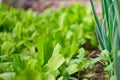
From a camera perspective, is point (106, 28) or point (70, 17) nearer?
point (106, 28)

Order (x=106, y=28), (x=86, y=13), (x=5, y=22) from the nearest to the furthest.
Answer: (x=106, y=28) < (x=5, y=22) < (x=86, y=13)

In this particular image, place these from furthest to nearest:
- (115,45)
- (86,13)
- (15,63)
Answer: (86,13)
(15,63)
(115,45)

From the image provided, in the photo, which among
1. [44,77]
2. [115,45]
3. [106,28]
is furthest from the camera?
[106,28]

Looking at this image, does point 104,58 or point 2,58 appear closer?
point 104,58

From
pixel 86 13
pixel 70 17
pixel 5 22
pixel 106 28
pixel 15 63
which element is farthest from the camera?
pixel 86 13

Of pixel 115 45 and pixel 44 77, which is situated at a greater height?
pixel 115 45

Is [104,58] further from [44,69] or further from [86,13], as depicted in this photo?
[86,13]

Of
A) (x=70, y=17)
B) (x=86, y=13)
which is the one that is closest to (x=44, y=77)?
(x=70, y=17)

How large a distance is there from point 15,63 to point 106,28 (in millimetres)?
449

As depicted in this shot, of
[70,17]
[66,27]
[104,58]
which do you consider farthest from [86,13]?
[104,58]

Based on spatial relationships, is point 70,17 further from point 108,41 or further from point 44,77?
point 44,77

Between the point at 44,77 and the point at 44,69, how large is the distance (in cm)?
13

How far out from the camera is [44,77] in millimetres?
1138

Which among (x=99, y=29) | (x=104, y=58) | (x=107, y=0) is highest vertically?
(x=107, y=0)
